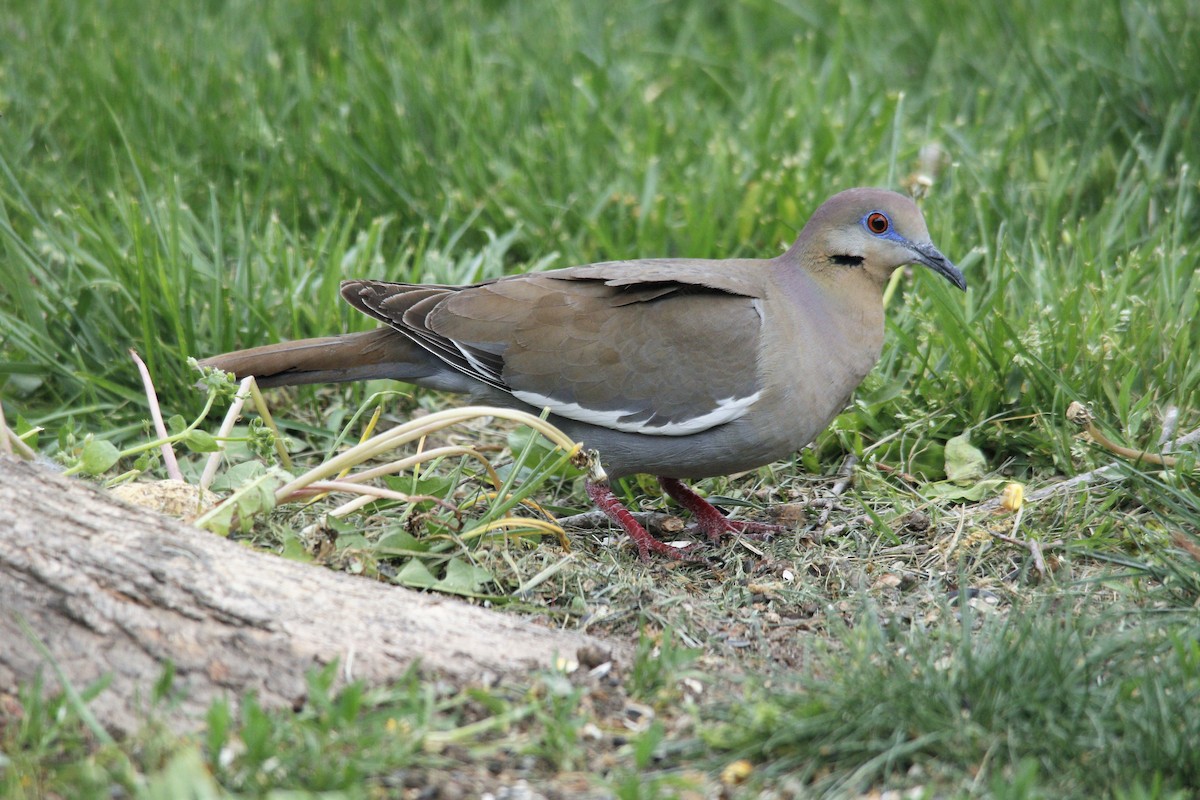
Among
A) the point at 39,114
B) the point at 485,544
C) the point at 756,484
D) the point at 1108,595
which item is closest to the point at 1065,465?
the point at 1108,595

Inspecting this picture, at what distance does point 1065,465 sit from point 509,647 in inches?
76.9

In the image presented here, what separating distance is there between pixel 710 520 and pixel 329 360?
1328mm

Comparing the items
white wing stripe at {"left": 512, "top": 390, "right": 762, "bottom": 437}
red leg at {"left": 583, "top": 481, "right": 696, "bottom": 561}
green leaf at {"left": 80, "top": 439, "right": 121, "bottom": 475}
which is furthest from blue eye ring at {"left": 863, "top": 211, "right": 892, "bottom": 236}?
green leaf at {"left": 80, "top": 439, "right": 121, "bottom": 475}

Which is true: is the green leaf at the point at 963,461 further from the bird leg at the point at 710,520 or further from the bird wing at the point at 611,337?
the bird wing at the point at 611,337

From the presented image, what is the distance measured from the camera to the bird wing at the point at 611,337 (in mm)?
3729

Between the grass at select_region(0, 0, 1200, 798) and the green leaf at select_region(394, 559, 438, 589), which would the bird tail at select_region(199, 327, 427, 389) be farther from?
the green leaf at select_region(394, 559, 438, 589)

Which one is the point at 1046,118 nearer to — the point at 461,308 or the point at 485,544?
the point at 461,308

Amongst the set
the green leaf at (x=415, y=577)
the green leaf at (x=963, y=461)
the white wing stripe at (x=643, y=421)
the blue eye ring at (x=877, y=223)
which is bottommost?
the green leaf at (x=415, y=577)

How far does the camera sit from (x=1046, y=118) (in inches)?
226

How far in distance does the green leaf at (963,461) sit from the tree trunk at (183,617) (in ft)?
5.35

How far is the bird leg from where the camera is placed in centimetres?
389

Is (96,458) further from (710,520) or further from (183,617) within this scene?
(710,520)

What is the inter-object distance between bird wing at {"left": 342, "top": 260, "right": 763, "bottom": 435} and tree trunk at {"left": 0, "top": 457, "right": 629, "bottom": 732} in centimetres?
106

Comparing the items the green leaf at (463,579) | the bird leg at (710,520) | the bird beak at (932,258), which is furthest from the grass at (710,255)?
the bird beak at (932,258)
